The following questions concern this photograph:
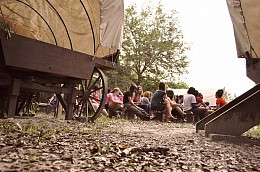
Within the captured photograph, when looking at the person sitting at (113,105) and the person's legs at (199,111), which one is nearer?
the person's legs at (199,111)

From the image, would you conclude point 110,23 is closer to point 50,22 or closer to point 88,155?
point 50,22

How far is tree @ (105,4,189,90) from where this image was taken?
27.6 m

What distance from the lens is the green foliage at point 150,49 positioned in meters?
27.6

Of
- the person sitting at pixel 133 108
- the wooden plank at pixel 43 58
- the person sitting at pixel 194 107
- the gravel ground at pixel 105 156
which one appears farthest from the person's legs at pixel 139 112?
the gravel ground at pixel 105 156

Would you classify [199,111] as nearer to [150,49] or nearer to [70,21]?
[70,21]

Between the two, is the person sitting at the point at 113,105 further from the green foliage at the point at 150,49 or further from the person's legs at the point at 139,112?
the green foliage at the point at 150,49

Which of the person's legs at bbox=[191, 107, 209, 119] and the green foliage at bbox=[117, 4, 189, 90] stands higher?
the green foliage at bbox=[117, 4, 189, 90]

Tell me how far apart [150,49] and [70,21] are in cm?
2117

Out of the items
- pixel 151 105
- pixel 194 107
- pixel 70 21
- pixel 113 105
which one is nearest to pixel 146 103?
pixel 151 105

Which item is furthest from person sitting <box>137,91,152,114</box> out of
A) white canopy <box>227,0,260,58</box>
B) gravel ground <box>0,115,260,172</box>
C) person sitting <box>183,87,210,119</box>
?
gravel ground <box>0,115,260,172</box>

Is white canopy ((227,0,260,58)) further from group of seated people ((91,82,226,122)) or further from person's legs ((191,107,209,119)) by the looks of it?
person's legs ((191,107,209,119))

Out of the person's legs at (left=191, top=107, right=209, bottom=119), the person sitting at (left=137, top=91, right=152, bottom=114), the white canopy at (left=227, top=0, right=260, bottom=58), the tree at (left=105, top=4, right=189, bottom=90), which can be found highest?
the tree at (left=105, top=4, right=189, bottom=90)

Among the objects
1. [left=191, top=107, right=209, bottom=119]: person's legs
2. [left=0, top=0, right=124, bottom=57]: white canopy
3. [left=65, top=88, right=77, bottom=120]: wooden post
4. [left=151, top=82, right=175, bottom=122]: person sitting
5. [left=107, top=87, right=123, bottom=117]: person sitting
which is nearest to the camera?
[left=0, top=0, right=124, bottom=57]: white canopy

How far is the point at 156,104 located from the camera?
9688 millimetres
